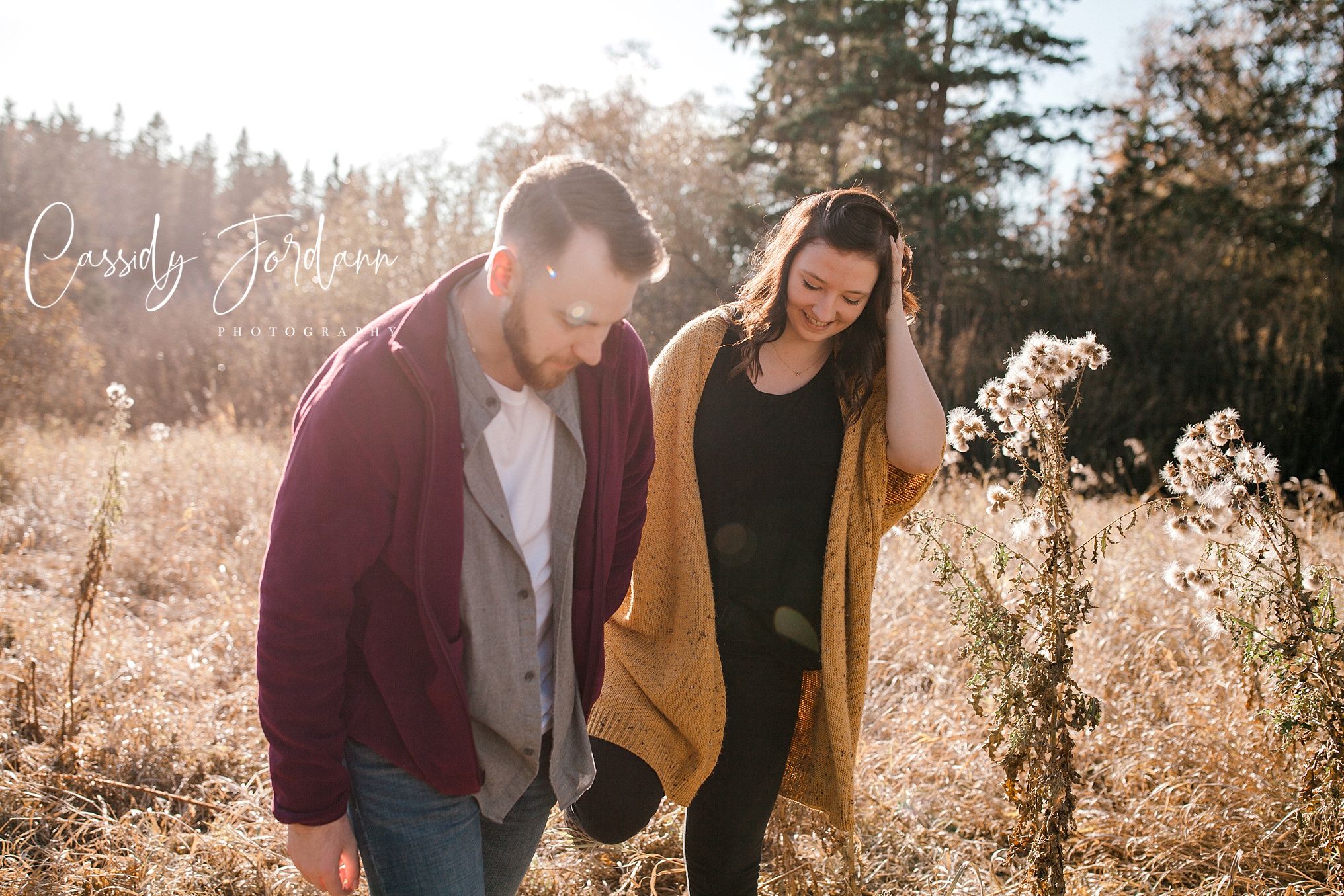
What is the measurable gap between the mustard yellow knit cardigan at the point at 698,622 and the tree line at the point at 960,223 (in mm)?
8106

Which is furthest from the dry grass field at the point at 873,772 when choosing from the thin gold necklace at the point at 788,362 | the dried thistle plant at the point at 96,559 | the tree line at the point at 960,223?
the tree line at the point at 960,223

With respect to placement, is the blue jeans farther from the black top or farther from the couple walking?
the black top

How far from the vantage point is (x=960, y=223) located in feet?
40.1

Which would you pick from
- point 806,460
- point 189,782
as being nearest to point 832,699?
point 806,460

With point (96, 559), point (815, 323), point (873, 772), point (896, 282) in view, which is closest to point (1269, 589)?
point (896, 282)

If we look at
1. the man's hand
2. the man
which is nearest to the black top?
the man

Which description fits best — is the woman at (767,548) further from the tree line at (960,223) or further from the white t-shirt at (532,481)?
the tree line at (960,223)

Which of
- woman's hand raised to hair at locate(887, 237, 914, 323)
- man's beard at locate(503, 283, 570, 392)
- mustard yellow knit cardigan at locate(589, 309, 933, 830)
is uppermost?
woman's hand raised to hair at locate(887, 237, 914, 323)

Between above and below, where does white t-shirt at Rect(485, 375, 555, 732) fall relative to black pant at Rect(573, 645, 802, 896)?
above

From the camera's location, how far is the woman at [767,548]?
1970 millimetres

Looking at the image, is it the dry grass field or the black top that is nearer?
the black top

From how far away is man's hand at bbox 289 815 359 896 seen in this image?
131cm
